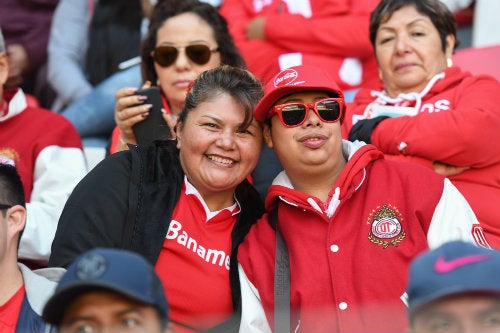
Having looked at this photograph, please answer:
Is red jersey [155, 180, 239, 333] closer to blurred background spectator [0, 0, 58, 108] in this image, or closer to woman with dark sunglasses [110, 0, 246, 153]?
woman with dark sunglasses [110, 0, 246, 153]

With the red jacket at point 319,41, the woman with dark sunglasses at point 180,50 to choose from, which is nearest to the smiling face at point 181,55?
the woman with dark sunglasses at point 180,50

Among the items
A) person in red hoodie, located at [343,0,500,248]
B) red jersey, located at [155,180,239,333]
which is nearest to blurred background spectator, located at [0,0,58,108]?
person in red hoodie, located at [343,0,500,248]

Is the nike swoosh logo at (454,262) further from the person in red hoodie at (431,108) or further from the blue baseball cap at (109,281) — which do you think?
the person in red hoodie at (431,108)

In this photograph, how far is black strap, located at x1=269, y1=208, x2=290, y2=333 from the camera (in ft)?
9.29

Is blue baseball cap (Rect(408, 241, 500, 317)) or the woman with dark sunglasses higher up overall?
blue baseball cap (Rect(408, 241, 500, 317))

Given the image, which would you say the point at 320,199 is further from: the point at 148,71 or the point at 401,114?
the point at 148,71

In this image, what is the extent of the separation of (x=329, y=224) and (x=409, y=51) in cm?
115

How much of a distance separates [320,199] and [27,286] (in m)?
0.98

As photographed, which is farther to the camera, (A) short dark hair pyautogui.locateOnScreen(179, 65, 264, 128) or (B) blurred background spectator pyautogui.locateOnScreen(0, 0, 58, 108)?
(B) blurred background spectator pyautogui.locateOnScreen(0, 0, 58, 108)

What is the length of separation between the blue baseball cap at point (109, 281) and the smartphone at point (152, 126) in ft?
4.87

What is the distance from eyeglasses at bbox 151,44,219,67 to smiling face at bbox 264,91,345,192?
3.04 ft

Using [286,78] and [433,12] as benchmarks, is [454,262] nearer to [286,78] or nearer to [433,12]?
[286,78]

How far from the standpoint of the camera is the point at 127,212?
3.06m

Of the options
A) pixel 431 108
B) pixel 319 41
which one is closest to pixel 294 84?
pixel 431 108
